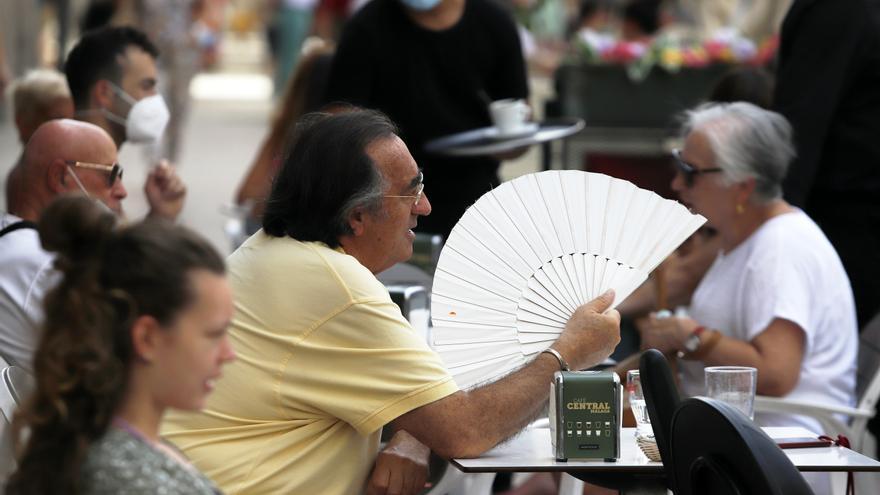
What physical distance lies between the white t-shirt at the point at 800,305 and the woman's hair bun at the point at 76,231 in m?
2.56

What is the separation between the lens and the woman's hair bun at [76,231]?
1.82 metres

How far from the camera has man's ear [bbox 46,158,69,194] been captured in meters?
3.79

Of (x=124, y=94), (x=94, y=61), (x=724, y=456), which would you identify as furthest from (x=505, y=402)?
(x=94, y=61)

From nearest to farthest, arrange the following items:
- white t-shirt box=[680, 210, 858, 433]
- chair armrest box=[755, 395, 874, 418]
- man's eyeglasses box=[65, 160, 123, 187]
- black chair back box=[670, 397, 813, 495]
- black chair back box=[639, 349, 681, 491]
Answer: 1. black chair back box=[670, 397, 813, 495]
2. black chair back box=[639, 349, 681, 491]
3. man's eyeglasses box=[65, 160, 123, 187]
4. chair armrest box=[755, 395, 874, 418]
5. white t-shirt box=[680, 210, 858, 433]

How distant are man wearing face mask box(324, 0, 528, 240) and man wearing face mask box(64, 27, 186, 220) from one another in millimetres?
823

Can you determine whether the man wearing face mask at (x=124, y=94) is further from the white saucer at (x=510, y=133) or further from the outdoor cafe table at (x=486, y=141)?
the white saucer at (x=510, y=133)

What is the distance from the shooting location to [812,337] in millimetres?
4066

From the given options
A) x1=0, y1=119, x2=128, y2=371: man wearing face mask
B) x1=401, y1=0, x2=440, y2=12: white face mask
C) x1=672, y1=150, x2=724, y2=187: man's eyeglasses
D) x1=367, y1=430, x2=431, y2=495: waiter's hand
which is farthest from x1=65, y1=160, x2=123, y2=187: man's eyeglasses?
x1=401, y1=0, x2=440, y2=12: white face mask

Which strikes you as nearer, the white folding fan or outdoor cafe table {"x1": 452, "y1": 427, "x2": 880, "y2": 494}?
outdoor cafe table {"x1": 452, "y1": 427, "x2": 880, "y2": 494}

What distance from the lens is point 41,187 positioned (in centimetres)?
381

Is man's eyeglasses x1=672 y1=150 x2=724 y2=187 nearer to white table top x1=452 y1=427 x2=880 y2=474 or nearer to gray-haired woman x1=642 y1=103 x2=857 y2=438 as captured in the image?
gray-haired woman x1=642 y1=103 x2=857 y2=438

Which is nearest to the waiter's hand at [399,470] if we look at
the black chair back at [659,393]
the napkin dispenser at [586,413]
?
the napkin dispenser at [586,413]

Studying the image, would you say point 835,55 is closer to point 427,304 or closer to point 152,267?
point 427,304

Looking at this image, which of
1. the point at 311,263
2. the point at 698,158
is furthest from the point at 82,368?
the point at 698,158
